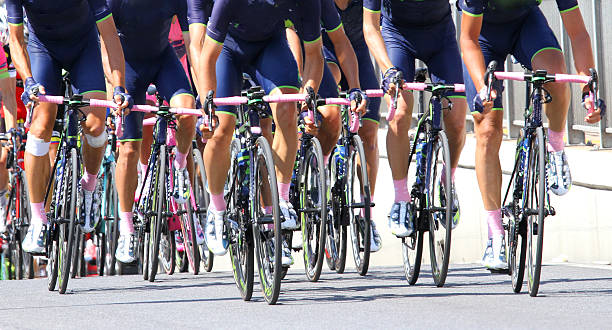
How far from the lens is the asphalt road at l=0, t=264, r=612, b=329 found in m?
6.48

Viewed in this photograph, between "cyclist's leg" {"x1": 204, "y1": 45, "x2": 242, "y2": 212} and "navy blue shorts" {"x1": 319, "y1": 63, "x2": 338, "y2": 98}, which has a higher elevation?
"navy blue shorts" {"x1": 319, "y1": 63, "x2": 338, "y2": 98}

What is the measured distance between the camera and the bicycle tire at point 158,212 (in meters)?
9.76

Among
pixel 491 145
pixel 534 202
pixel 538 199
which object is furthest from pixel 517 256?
pixel 491 145

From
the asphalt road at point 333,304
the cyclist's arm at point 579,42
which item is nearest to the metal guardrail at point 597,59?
the asphalt road at point 333,304

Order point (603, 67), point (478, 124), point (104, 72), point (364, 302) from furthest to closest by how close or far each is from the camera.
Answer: point (603, 67) < point (104, 72) < point (478, 124) < point (364, 302)

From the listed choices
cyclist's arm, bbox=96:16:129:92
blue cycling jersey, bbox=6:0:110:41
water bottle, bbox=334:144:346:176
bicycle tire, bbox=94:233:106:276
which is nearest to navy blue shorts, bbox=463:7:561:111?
water bottle, bbox=334:144:346:176

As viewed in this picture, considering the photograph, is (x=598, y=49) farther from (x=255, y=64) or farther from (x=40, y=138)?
(x=40, y=138)

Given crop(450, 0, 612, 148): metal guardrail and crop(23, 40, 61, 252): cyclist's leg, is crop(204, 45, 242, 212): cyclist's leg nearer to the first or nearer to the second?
crop(23, 40, 61, 252): cyclist's leg

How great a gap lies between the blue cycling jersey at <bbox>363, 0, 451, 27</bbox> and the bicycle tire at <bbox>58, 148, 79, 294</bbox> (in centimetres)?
244

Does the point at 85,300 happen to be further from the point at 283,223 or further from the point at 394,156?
the point at 394,156

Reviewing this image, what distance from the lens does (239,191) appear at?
7.60 metres

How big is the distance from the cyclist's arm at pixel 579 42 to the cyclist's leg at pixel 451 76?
127 centimetres

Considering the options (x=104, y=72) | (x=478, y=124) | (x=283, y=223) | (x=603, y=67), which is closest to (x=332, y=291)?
(x=283, y=223)

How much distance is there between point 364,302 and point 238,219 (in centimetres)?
94
